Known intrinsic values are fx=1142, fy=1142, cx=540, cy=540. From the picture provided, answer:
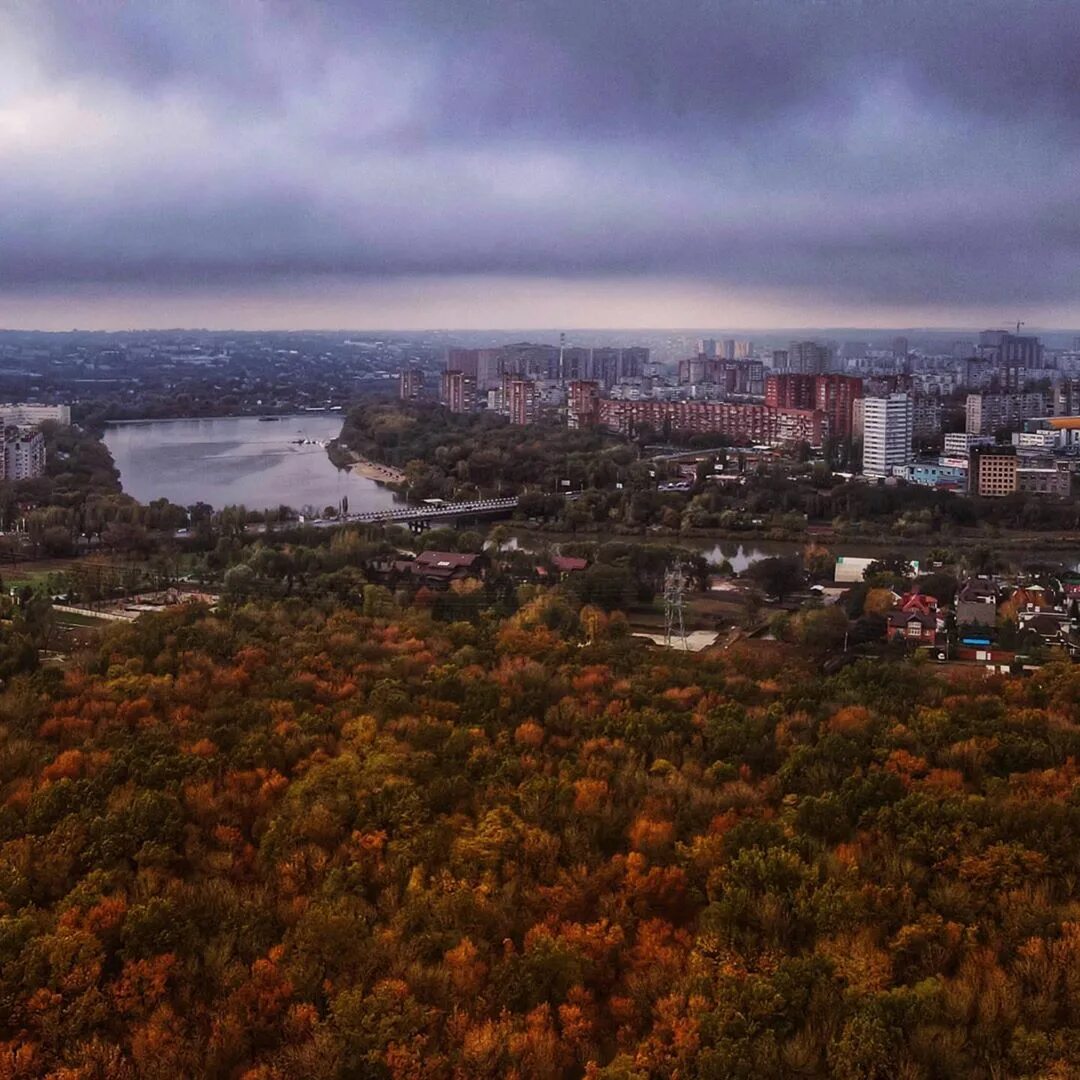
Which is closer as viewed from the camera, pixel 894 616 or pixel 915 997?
pixel 915 997

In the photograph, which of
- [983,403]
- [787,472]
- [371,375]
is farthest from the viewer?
[371,375]

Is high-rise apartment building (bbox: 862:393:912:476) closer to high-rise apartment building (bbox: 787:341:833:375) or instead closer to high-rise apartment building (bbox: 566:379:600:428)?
high-rise apartment building (bbox: 566:379:600:428)

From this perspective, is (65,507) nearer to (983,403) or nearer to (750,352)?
(983,403)

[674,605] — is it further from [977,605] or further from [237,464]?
[237,464]

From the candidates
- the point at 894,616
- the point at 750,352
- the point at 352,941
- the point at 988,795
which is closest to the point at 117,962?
the point at 352,941

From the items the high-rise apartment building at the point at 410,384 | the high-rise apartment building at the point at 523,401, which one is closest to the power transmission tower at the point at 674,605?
the high-rise apartment building at the point at 523,401

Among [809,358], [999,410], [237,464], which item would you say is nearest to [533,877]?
[237,464]

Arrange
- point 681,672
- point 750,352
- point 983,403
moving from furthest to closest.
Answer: point 750,352 < point 983,403 < point 681,672

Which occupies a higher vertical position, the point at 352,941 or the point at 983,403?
the point at 983,403
